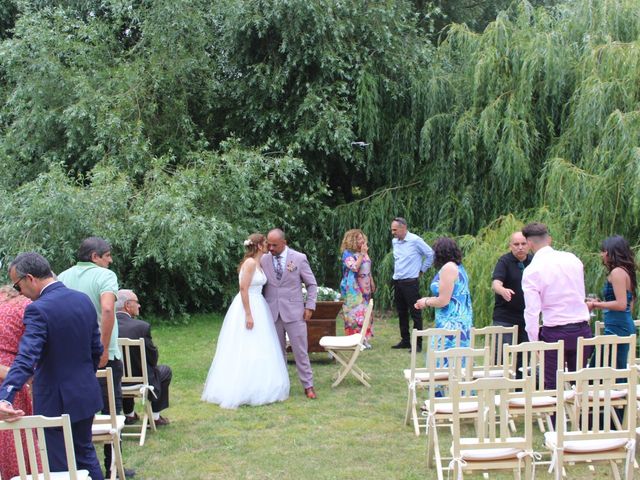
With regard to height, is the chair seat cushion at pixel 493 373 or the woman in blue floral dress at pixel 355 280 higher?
the woman in blue floral dress at pixel 355 280

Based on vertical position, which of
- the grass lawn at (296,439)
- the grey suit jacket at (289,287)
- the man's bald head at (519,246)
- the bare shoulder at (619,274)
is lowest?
the grass lawn at (296,439)

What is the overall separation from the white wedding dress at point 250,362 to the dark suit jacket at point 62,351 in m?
3.30

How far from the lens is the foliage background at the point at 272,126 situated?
11.6 m

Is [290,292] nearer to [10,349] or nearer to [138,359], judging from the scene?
[138,359]

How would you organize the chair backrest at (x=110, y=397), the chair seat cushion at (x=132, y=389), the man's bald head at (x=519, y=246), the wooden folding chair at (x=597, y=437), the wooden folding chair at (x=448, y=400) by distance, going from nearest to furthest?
1. the wooden folding chair at (x=597, y=437)
2. the chair backrest at (x=110, y=397)
3. the wooden folding chair at (x=448, y=400)
4. the chair seat cushion at (x=132, y=389)
5. the man's bald head at (x=519, y=246)

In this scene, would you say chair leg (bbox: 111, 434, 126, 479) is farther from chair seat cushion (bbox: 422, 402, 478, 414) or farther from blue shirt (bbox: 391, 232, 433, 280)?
blue shirt (bbox: 391, 232, 433, 280)

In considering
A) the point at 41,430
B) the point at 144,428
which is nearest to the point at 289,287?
the point at 144,428

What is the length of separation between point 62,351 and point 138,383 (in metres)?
2.46

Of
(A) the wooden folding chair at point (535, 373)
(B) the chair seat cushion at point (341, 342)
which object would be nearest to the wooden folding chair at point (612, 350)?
(A) the wooden folding chair at point (535, 373)

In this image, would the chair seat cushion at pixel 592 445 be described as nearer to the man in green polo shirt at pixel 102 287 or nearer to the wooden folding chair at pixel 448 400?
the wooden folding chair at pixel 448 400

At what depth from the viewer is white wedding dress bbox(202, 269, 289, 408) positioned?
7879 mm

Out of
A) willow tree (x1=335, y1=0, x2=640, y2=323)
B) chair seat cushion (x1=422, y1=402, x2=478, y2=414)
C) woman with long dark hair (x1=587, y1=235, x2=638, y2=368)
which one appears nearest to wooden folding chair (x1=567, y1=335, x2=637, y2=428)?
woman with long dark hair (x1=587, y1=235, x2=638, y2=368)

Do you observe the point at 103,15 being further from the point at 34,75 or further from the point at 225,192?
the point at 225,192

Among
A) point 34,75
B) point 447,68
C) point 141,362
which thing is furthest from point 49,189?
point 447,68
